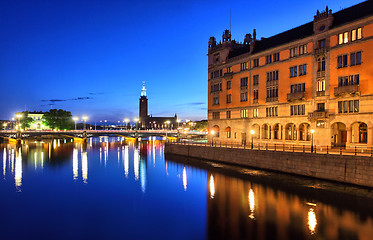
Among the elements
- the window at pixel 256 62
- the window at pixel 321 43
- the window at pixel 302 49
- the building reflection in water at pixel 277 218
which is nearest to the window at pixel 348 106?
A: the window at pixel 321 43

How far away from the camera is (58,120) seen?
538ft

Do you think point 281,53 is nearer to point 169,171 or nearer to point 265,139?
point 265,139

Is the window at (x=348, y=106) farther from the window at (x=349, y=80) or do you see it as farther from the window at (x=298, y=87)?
the window at (x=298, y=87)

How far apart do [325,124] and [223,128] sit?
1037 inches

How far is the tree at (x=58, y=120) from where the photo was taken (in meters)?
162

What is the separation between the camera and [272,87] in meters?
57.0

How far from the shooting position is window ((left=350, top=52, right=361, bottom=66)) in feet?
139

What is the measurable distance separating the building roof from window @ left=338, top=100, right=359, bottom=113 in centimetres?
1236

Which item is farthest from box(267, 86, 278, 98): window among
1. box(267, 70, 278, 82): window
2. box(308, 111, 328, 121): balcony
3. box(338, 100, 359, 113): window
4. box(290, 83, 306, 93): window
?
box(338, 100, 359, 113): window

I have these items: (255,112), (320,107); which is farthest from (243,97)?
(320,107)

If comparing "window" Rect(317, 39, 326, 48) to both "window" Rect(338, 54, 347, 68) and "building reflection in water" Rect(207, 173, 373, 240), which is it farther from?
"building reflection in water" Rect(207, 173, 373, 240)

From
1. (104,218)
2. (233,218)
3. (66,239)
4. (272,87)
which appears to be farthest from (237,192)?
(272,87)

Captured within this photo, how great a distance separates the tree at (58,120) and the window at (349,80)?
152 meters

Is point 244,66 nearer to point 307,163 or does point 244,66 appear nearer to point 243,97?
point 243,97
